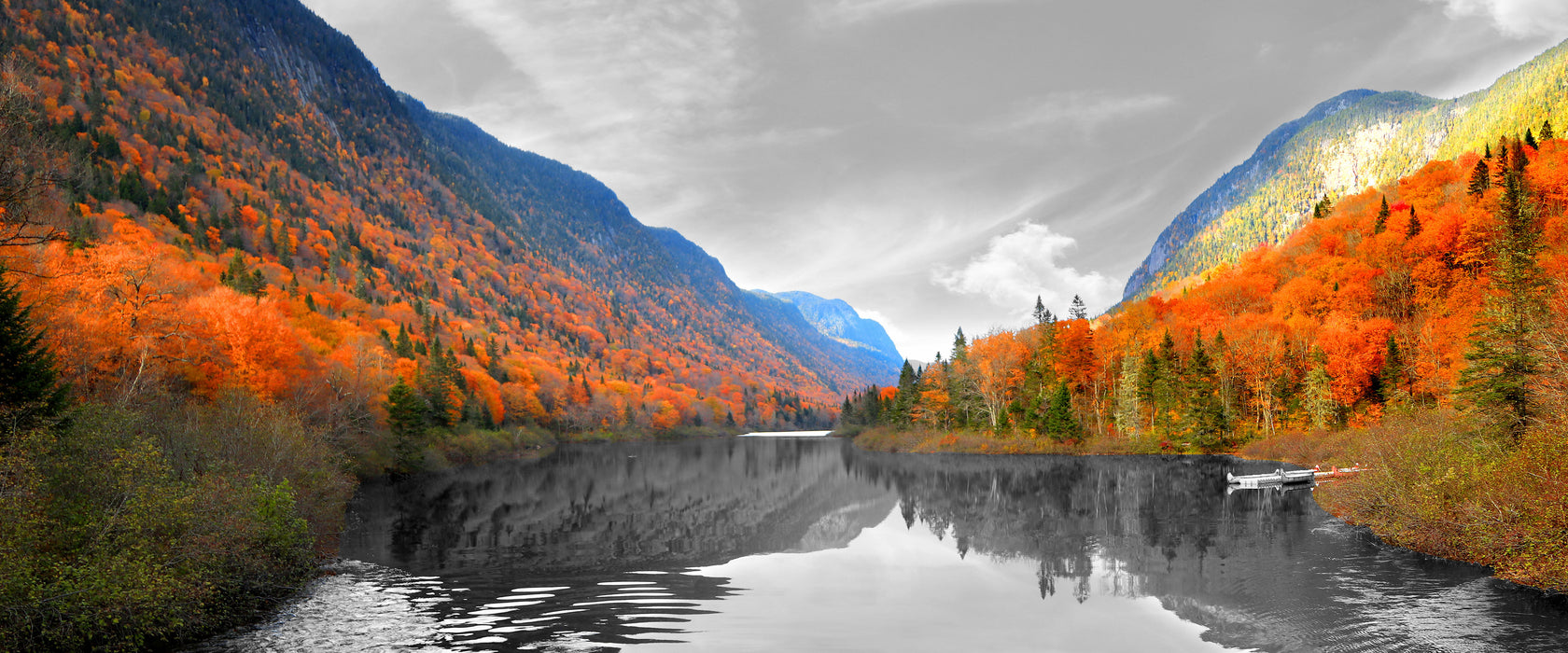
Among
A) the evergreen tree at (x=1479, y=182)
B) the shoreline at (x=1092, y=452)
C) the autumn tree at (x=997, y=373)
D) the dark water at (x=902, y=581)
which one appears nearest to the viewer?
the dark water at (x=902, y=581)

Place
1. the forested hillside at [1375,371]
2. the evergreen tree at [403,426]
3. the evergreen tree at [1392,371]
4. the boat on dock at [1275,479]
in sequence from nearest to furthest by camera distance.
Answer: the forested hillside at [1375,371]
the boat on dock at [1275,479]
the evergreen tree at [403,426]
the evergreen tree at [1392,371]

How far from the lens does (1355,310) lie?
74375 millimetres

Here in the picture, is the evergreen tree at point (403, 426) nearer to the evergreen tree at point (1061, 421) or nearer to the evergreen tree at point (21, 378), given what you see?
the evergreen tree at point (21, 378)

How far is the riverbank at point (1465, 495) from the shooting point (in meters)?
17.8

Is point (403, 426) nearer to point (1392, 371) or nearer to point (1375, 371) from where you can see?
point (1392, 371)

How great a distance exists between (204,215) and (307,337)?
320 ft

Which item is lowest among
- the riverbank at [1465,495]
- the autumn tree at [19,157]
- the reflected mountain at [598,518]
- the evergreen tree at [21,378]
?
the reflected mountain at [598,518]

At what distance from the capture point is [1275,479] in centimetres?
5034

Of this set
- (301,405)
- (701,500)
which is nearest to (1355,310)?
(701,500)

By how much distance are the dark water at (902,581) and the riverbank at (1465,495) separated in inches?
34.4

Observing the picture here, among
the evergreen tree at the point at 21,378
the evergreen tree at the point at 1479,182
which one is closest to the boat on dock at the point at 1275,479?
the evergreen tree at the point at 1479,182

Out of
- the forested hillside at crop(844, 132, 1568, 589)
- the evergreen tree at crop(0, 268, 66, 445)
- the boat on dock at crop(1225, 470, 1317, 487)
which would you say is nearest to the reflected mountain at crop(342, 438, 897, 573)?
the evergreen tree at crop(0, 268, 66, 445)

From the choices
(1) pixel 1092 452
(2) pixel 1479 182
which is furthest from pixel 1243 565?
(2) pixel 1479 182

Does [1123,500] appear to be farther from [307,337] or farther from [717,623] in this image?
[307,337]
